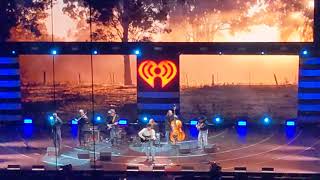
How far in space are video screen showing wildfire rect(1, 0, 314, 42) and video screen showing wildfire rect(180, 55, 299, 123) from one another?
120 cm

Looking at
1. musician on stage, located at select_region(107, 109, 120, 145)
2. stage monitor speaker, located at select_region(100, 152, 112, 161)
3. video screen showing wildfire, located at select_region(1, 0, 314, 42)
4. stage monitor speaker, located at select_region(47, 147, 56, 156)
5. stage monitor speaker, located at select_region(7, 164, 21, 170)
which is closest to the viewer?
stage monitor speaker, located at select_region(7, 164, 21, 170)

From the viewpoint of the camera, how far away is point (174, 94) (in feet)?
70.8

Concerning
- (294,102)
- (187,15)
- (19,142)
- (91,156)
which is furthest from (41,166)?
(294,102)

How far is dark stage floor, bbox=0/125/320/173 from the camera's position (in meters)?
16.6

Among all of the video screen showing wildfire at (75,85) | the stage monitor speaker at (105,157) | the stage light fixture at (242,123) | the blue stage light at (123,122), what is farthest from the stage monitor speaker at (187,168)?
the video screen showing wildfire at (75,85)

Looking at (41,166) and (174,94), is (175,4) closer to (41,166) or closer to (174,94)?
(174,94)

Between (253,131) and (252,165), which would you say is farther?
(253,131)

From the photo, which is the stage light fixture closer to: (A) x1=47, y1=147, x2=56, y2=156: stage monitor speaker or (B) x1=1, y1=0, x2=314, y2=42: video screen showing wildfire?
(B) x1=1, y1=0, x2=314, y2=42: video screen showing wildfire

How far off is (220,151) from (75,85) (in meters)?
6.82

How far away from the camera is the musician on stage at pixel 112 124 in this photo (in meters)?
18.3

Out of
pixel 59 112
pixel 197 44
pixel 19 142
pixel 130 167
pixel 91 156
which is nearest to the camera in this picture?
pixel 130 167

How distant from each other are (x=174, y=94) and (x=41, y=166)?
6.96 m

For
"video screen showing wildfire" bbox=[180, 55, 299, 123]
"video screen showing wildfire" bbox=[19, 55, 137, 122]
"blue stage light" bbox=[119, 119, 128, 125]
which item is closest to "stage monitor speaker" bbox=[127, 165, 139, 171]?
"blue stage light" bbox=[119, 119, 128, 125]

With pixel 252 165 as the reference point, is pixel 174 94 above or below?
above
